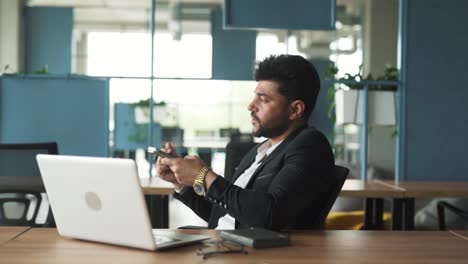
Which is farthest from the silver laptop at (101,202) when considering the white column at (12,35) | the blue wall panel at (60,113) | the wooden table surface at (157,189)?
the white column at (12,35)

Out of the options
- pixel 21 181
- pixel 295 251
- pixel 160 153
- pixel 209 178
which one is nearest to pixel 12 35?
pixel 21 181

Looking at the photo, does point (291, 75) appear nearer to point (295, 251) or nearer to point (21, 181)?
point (295, 251)

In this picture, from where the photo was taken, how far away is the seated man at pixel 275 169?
74.7 inches

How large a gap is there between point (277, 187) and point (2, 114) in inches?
102

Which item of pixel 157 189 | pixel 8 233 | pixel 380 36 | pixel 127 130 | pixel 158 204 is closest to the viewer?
pixel 8 233

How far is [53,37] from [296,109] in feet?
26.9

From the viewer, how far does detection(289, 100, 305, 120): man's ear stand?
2223mm

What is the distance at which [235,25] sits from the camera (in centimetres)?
405

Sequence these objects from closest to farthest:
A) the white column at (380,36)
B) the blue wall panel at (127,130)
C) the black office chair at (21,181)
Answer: the black office chair at (21,181) < the white column at (380,36) < the blue wall panel at (127,130)

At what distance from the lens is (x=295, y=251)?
5.38 ft

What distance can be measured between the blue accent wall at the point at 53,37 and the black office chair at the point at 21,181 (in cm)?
709

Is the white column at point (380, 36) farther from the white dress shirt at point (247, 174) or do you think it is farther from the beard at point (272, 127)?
the beard at point (272, 127)

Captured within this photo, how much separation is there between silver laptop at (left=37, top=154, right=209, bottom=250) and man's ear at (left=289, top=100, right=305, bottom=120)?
0.67m

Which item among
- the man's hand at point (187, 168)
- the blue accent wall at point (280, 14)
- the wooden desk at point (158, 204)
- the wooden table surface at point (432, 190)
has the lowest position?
the wooden desk at point (158, 204)
